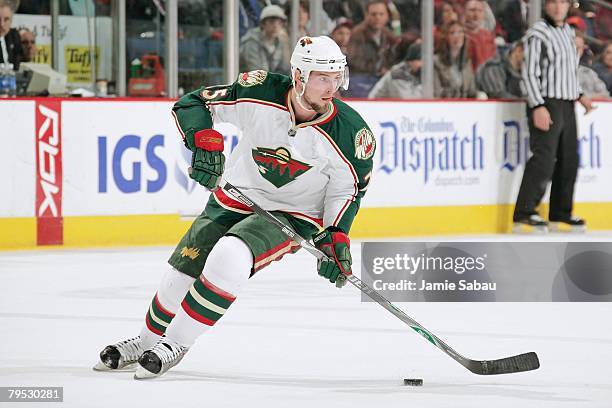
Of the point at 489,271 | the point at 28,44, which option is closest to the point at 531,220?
the point at 489,271

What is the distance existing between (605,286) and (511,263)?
920 mm

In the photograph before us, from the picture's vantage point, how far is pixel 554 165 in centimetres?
850

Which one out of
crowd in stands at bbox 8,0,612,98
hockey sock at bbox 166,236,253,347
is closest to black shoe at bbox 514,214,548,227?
crowd in stands at bbox 8,0,612,98

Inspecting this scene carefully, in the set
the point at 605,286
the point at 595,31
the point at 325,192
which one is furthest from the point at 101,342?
the point at 595,31

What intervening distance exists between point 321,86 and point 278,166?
0.27 m

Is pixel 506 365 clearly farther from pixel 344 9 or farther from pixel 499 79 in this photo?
pixel 499 79

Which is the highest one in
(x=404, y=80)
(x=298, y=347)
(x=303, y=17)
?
(x=303, y=17)

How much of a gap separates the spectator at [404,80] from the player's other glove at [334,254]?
522cm

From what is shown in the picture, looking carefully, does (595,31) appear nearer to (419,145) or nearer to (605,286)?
(419,145)

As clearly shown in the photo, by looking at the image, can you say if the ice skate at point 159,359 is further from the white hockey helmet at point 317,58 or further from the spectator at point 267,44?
the spectator at point 267,44

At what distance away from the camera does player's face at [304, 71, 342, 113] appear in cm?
355

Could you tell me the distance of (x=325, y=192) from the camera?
12.3 ft

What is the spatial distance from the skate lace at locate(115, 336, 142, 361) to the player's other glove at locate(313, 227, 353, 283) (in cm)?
57

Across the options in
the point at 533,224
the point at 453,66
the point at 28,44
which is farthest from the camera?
the point at 453,66
